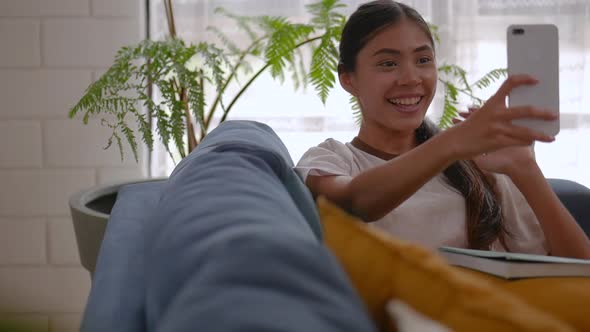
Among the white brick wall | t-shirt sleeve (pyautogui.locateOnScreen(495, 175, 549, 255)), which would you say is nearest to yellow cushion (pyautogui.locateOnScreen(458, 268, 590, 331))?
t-shirt sleeve (pyautogui.locateOnScreen(495, 175, 549, 255))

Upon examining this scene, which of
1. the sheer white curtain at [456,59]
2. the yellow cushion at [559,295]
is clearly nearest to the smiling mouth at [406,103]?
the yellow cushion at [559,295]

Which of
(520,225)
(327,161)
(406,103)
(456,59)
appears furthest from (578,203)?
(456,59)

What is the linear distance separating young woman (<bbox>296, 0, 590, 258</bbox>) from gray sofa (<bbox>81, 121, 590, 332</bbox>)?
0.49 metres

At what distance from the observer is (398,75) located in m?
1.62

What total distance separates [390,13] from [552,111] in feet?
1.95

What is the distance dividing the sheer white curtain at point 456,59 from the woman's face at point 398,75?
1155 millimetres

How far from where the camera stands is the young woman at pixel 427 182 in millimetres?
1530

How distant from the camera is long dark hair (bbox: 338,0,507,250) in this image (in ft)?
5.16

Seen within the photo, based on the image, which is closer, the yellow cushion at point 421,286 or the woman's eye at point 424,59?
the yellow cushion at point 421,286

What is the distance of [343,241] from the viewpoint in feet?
2.43

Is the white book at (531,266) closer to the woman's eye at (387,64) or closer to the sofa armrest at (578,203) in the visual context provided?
the woman's eye at (387,64)

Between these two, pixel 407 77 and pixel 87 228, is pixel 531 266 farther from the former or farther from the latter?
pixel 87 228

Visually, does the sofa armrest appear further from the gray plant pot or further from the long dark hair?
the gray plant pot

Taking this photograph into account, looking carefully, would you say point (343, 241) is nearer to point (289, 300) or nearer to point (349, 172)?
point (289, 300)
